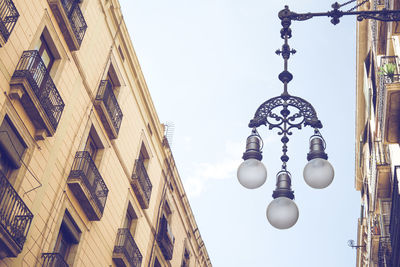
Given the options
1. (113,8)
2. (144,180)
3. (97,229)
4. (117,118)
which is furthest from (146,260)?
(113,8)

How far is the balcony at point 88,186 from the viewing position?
1379 centimetres

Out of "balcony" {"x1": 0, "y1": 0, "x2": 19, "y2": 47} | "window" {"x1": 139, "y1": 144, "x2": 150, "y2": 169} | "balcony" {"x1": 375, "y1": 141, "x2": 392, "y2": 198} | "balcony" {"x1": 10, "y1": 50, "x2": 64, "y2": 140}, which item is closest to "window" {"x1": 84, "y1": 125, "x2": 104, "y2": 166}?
"balcony" {"x1": 10, "y1": 50, "x2": 64, "y2": 140}

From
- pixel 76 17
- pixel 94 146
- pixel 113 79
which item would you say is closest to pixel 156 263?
pixel 94 146

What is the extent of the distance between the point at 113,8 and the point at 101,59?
213 cm

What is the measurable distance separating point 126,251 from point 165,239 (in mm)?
4411

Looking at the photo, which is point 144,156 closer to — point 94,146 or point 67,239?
point 94,146

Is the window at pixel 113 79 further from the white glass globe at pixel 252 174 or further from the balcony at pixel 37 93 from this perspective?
the white glass globe at pixel 252 174

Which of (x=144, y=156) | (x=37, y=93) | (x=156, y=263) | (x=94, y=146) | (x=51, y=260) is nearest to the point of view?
(x=51, y=260)

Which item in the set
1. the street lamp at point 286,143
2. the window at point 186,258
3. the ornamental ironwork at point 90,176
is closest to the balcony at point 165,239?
the window at point 186,258

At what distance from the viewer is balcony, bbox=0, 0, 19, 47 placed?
36.4 feet

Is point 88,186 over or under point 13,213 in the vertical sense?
over

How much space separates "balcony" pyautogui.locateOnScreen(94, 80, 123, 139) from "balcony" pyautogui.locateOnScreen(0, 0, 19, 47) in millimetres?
4450

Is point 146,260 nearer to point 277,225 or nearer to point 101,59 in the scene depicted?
point 101,59

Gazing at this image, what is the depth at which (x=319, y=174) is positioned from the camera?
7164mm
